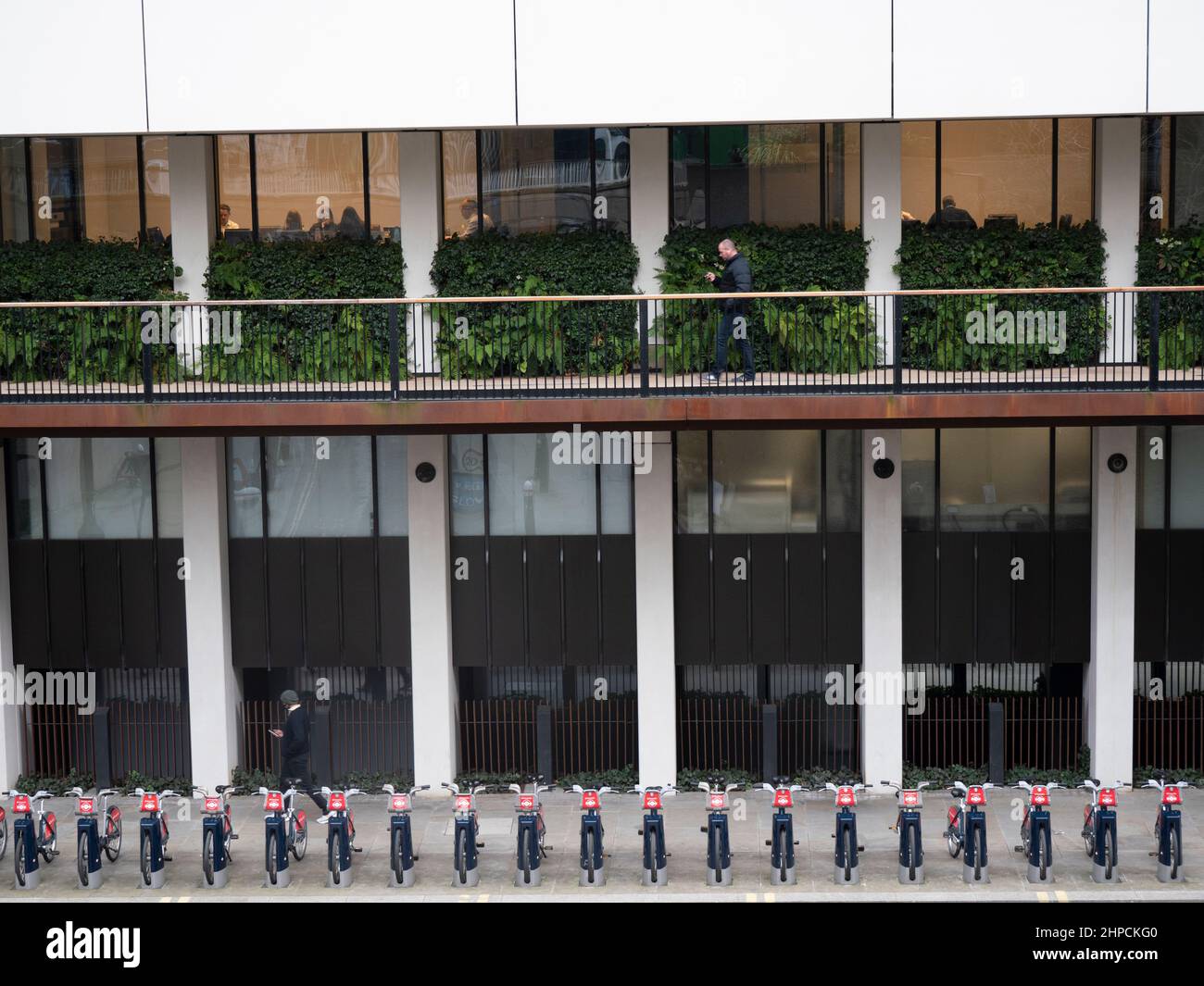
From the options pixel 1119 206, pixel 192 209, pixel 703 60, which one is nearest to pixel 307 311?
pixel 192 209

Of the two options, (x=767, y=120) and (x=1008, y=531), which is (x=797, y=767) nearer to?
(x=1008, y=531)

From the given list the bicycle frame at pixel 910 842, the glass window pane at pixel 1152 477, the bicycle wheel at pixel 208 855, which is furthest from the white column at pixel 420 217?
the glass window pane at pixel 1152 477

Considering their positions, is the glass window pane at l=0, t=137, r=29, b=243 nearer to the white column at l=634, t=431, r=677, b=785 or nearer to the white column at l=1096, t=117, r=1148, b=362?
the white column at l=634, t=431, r=677, b=785

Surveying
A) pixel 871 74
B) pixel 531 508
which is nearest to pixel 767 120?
pixel 871 74

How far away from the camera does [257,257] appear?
18609 mm

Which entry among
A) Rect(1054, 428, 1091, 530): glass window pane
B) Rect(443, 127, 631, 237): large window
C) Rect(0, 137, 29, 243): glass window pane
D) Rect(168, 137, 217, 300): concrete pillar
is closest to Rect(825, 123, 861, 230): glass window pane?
Rect(443, 127, 631, 237): large window

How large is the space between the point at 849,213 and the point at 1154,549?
17.9 feet

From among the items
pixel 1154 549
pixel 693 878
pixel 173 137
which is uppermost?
pixel 173 137

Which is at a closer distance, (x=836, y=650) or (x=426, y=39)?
(x=426, y=39)

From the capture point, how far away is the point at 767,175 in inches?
731

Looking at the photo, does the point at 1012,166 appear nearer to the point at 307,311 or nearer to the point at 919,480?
the point at 919,480

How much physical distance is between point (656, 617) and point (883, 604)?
2.71 metres

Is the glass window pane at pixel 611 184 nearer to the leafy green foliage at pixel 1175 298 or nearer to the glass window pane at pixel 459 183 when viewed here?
the glass window pane at pixel 459 183

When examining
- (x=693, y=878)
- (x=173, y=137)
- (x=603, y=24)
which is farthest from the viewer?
(x=173, y=137)
